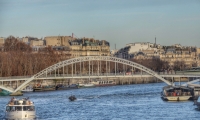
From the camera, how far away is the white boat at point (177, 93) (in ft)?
256

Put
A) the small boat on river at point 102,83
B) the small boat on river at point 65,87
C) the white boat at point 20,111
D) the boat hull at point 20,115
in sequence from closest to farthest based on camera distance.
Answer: the boat hull at point 20,115, the white boat at point 20,111, the small boat on river at point 65,87, the small boat on river at point 102,83

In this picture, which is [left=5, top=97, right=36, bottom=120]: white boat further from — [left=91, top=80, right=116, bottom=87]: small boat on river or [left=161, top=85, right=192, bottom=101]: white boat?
[left=91, top=80, right=116, bottom=87]: small boat on river

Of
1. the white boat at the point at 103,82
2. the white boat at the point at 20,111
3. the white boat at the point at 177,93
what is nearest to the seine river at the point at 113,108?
the white boat at the point at 177,93

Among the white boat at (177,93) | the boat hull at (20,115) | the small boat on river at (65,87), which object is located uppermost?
the small boat on river at (65,87)

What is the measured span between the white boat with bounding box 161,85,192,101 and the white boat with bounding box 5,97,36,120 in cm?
1998

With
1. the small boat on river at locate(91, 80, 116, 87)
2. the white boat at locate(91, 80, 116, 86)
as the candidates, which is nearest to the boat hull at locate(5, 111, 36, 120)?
the small boat on river at locate(91, 80, 116, 87)

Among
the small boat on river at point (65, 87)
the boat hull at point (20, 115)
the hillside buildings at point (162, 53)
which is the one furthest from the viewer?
the hillside buildings at point (162, 53)

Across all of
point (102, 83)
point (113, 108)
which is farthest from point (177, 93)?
point (102, 83)

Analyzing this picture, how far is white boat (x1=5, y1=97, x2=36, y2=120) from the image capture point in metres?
59.9

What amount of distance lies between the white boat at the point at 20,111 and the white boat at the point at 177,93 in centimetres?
1998

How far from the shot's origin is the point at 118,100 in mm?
80875

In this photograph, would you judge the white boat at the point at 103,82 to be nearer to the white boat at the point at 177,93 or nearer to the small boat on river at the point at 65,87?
the small boat on river at the point at 65,87

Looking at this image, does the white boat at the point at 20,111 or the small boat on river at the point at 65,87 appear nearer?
the white boat at the point at 20,111

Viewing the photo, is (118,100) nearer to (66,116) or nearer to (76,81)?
(66,116)
